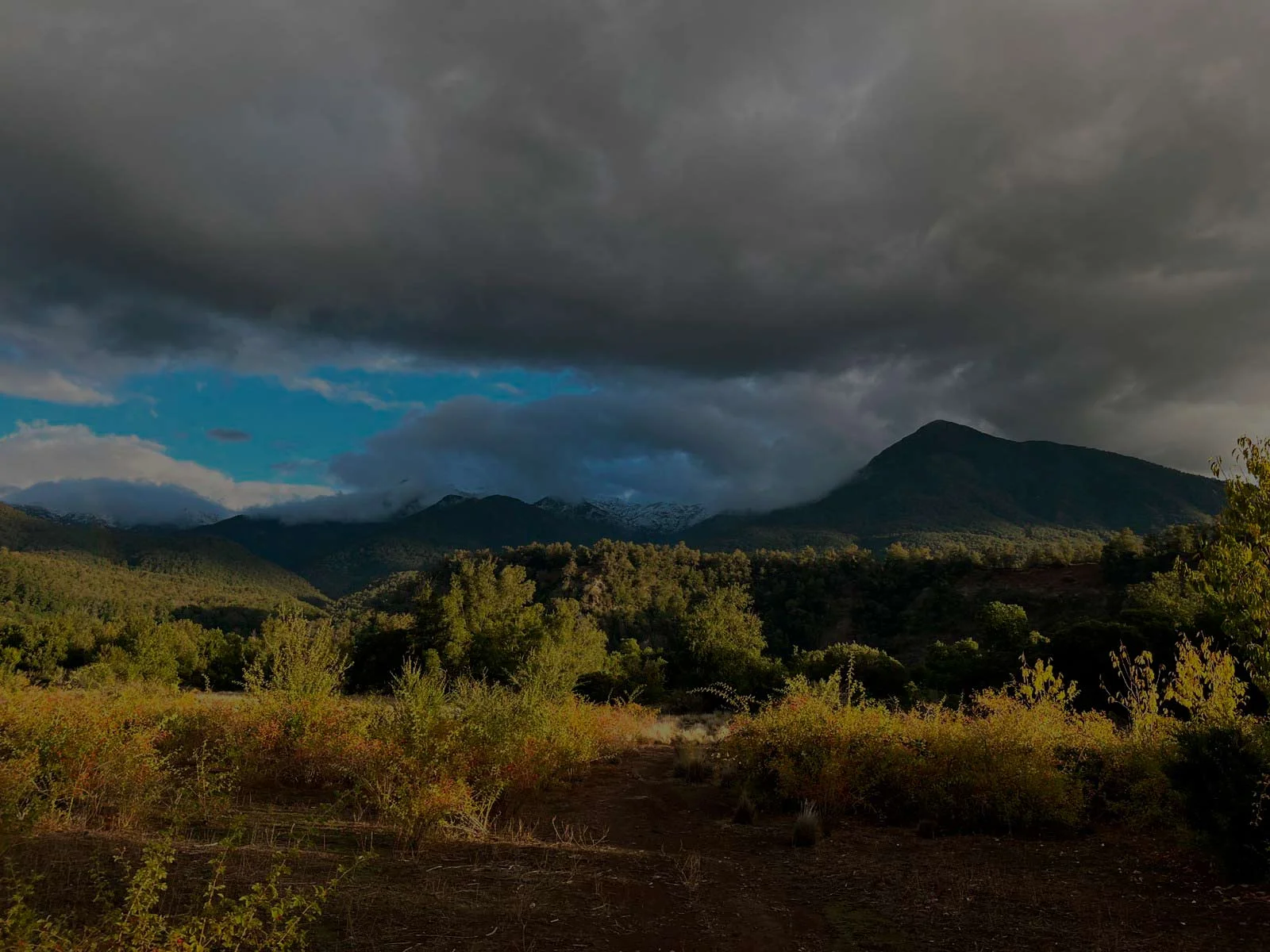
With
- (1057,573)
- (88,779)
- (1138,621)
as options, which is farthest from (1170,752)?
(1057,573)

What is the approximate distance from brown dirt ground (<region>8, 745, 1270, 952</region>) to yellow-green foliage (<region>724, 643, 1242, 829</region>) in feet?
2.34

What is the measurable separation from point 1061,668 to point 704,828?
29.6 meters

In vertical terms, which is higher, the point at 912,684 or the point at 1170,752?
the point at 1170,752

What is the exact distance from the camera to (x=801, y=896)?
8.73 metres

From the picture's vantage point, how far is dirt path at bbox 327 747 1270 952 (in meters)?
6.85

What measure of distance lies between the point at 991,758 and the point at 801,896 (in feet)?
17.8

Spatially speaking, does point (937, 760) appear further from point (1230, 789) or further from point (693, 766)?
point (693, 766)

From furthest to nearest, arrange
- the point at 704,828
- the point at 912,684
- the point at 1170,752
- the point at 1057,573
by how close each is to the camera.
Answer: the point at 1057,573, the point at 912,684, the point at 704,828, the point at 1170,752

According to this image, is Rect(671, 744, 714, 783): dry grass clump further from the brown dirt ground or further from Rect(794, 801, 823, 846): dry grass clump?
Rect(794, 801, 823, 846): dry grass clump

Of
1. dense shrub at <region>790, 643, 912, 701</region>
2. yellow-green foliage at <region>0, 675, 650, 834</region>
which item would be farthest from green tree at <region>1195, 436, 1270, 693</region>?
dense shrub at <region>790, 643, 912, 701</region>

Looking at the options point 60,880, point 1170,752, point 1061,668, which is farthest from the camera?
point 1061,668

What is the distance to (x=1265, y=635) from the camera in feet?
26.3

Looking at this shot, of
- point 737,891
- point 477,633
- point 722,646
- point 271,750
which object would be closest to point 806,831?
point 737,891

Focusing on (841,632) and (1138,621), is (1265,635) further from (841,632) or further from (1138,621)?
(841,632)
